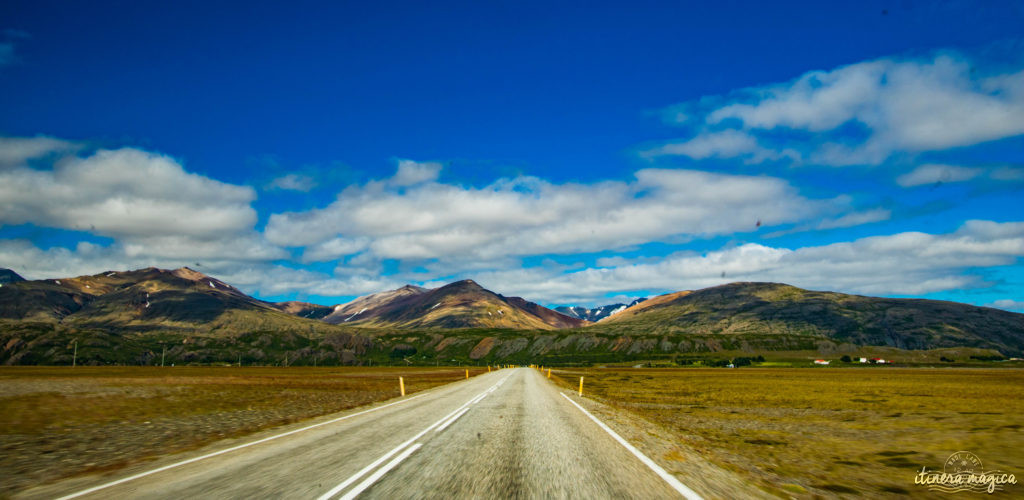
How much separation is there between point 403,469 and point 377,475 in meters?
0.67

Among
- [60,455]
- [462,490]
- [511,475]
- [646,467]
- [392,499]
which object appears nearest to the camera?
[392,499]

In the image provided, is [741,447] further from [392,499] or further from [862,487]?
[392,499]

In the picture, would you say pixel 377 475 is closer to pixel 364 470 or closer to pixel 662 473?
pixel 364 470

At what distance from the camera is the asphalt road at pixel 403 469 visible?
812cm

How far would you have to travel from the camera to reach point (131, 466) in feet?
37.2

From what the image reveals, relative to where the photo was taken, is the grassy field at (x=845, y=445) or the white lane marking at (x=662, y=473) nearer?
the white lane marking at (x=662, y=473)

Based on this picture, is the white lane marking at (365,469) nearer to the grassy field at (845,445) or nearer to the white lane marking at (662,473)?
the white lane marking at (662,473)

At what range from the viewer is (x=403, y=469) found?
31.7 feet

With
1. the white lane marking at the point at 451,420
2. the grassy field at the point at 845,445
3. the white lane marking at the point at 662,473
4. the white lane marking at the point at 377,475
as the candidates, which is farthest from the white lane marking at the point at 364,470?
the grassy field at the point at 845,445

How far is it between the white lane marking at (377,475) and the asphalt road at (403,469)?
0.02 metres

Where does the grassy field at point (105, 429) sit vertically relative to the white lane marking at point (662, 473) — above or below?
below

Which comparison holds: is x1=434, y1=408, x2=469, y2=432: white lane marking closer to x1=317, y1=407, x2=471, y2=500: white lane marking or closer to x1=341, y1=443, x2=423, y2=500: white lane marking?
x1=317, y1=407, x2=471, y2=500: white lane marking

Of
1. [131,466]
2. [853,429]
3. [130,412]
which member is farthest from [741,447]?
[130,412]

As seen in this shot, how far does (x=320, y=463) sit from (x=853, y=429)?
2144cm
